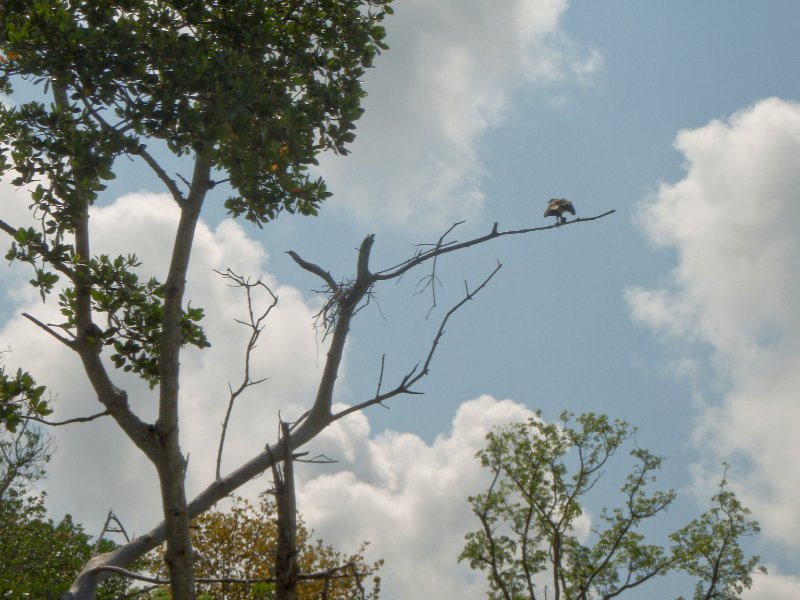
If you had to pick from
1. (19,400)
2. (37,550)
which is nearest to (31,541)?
(37,550)

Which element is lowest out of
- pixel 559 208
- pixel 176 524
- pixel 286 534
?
pixel 286 534

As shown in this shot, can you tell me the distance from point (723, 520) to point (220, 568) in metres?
19.1

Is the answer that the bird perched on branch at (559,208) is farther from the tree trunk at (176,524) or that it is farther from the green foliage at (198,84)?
the tree trunk at (176,524)

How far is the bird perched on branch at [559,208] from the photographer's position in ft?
30.2

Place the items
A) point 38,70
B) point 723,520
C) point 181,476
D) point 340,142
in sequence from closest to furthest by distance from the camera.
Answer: point 181,476 < point 38,70 < point 340,142 < point 723,520

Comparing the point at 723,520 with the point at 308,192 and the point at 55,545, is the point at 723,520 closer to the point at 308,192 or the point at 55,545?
the point at 55,545

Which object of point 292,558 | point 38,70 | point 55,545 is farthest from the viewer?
point 55,545

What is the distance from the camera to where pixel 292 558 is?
3.85 m

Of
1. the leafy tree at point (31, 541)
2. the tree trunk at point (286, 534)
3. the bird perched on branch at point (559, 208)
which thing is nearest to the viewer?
the tree trunk at point (286, 534)

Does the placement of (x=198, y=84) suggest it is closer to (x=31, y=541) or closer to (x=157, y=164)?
(x=157, y=164)

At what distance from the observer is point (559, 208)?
30.4 feet

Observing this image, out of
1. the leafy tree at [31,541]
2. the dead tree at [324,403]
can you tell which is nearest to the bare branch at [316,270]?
the dead tree at [324,403]

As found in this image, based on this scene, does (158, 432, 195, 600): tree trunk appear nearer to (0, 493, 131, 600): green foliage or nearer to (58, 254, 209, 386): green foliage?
(58, 254, 209, 386): green foliage

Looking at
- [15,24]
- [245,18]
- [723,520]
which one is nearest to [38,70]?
[15,24]
